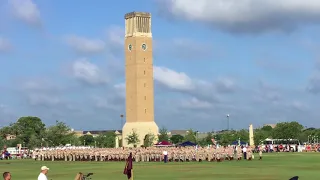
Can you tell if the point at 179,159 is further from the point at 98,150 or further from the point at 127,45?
the point at 127,45

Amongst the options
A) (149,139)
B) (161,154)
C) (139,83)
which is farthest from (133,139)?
(161,154)

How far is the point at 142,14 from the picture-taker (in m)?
136

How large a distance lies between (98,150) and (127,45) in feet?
217

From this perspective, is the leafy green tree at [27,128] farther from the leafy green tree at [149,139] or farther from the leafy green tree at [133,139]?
the leafy green tree at [149,139]

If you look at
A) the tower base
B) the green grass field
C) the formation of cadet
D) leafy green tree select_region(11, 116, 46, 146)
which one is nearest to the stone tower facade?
the tower base

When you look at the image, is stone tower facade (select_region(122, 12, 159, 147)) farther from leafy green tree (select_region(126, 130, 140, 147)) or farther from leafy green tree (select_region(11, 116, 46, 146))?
leafy green tree (select_region(11, 116, 46, 146))

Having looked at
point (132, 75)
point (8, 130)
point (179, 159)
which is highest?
point (132, 75)

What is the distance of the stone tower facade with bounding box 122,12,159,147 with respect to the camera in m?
132

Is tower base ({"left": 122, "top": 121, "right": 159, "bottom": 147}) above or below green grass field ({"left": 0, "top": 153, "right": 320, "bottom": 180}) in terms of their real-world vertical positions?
above

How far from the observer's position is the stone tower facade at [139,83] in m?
132

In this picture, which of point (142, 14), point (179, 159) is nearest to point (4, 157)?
point (179, 159)

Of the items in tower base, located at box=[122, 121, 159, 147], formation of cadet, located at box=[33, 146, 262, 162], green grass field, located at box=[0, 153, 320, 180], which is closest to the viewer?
green grass field, located at box=[0, 153, 320, 180]

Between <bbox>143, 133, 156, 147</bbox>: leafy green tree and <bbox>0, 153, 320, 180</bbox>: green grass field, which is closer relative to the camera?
<bbox>0, 153, 320, 180</bbox>: green grass field

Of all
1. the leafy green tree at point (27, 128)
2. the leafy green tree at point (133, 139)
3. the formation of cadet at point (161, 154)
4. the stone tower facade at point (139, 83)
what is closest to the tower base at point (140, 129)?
the stone tower facade at point (139, 83)
